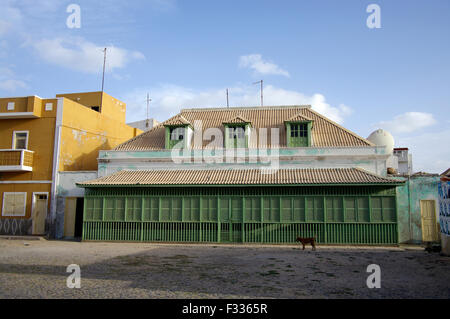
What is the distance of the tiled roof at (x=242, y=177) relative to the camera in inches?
685

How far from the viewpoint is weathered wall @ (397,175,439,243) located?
18.8 metres

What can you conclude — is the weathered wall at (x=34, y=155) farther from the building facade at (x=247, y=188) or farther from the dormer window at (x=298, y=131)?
the dormer window at (x=298, y=131)

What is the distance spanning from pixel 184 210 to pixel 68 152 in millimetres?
9208

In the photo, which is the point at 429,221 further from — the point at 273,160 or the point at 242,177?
the point at 242,177

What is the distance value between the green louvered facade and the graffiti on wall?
89.8 inches

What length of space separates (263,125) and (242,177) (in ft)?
17.6

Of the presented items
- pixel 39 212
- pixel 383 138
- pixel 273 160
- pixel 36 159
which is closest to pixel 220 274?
pixel 273 160

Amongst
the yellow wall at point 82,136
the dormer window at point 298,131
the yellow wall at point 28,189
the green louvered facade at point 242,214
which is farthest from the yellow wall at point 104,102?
the dormer window at point 298,131

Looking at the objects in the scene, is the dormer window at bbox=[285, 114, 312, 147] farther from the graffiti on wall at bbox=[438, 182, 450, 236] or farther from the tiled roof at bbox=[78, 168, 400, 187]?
the graffiti on wall at bbox=[438, 182, 450, 236]

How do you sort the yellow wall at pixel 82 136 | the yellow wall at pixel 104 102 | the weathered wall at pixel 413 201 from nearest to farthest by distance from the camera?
the weathered wall at pixel 413 201 → the yellow wall at pixel 82 136 → the yellow wall at pixel 104 102

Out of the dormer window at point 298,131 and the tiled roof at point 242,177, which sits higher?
the dormer window at point 298,131

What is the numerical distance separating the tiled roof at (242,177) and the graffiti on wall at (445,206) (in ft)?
7.24

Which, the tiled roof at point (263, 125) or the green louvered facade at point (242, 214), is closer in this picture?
the green louvered facade at point (242, 214)
